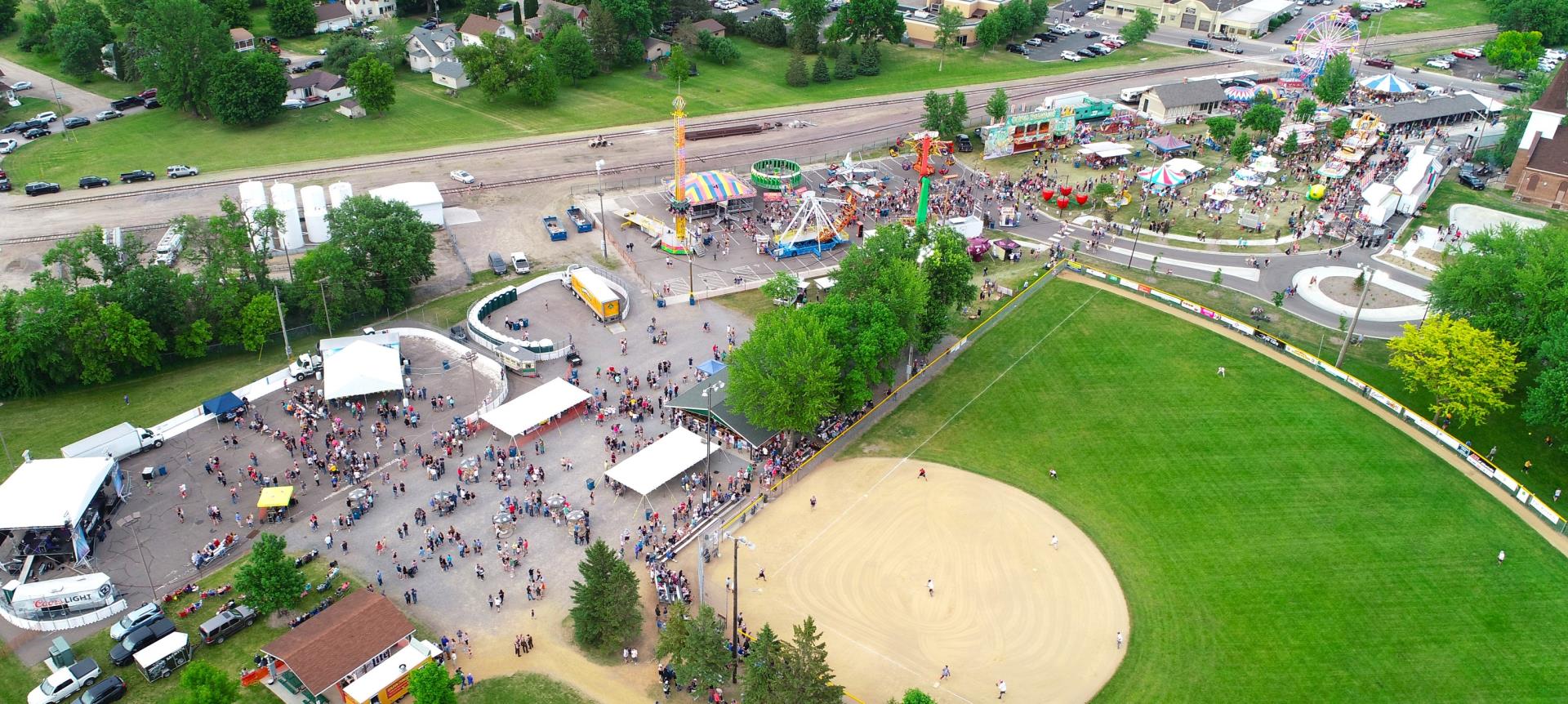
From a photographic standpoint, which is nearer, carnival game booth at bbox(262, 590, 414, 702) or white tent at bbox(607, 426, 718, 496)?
carnival game booth at bbox(262, 590, 414, 702)

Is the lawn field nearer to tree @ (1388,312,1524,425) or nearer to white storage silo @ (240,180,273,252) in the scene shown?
tree @ (1388,312,1524,425)

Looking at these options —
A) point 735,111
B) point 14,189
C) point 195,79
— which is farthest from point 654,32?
point 14,189

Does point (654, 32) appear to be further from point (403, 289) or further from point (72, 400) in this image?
point (72, 400)

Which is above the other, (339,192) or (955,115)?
(955,115)

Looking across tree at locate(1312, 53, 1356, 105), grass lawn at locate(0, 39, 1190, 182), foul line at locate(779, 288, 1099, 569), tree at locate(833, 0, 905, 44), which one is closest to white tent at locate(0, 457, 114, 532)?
foul line at locate(779, 288, 1099, 569)

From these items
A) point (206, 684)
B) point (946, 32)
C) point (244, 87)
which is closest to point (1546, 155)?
point (946, 32)

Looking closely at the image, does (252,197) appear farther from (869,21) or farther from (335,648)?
(869,21)
